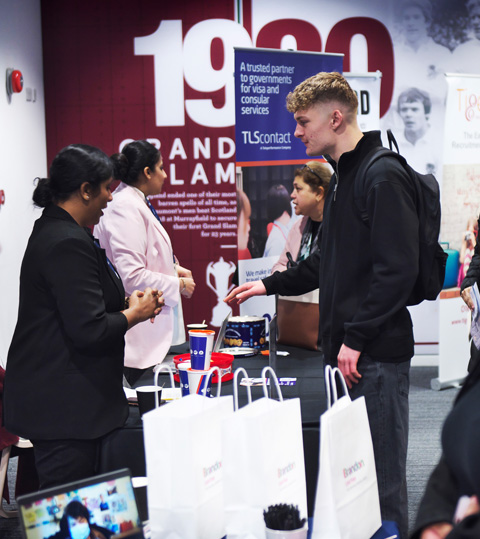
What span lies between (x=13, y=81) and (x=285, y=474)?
13.9 feet

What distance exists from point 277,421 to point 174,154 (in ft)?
14.8

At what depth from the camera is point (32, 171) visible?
5.49 meters

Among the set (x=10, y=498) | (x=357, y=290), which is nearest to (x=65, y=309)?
(x=357, y=290)

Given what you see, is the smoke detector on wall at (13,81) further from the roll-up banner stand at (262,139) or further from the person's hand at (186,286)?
the person's hand at (186,286)

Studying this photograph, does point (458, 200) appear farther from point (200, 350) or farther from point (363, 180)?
point (200, 350)

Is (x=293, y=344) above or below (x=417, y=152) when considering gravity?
below

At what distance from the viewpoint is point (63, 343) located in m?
1.92

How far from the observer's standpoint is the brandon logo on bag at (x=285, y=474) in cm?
150

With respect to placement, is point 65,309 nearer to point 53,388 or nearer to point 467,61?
point 53,388

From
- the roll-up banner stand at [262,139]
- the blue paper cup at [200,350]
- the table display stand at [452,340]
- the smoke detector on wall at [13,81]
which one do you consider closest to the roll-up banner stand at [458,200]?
the table display stand at [452,340]

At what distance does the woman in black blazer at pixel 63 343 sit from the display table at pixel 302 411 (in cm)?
8

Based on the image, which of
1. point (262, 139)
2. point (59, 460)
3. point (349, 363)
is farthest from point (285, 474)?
point (262, 139)

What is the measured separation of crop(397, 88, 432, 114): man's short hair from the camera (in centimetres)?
568

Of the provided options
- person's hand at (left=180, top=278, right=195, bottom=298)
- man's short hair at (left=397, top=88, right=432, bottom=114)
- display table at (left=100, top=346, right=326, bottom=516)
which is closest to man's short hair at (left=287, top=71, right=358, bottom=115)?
display table at (left=100, top=346, right=326, bottom=516)
